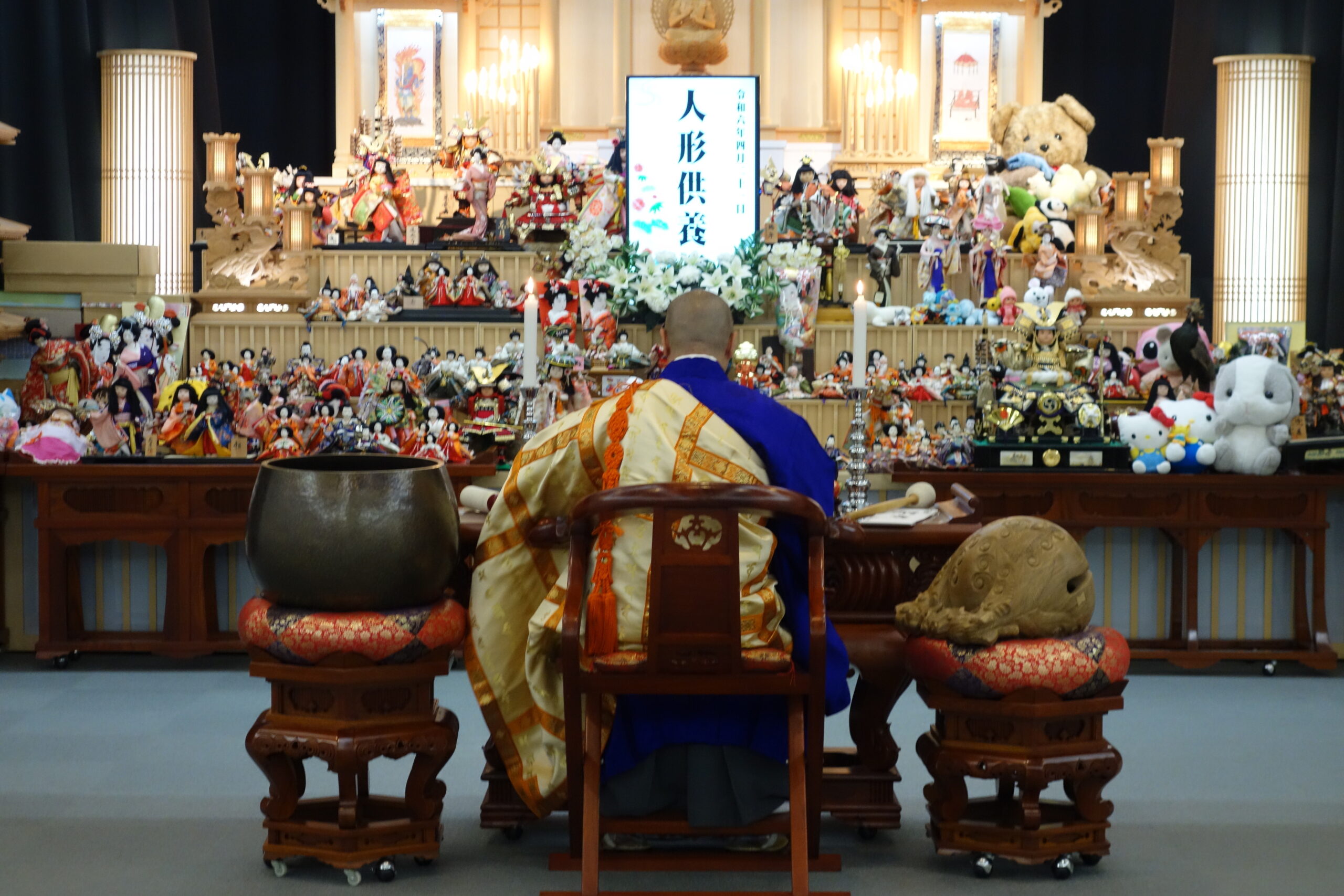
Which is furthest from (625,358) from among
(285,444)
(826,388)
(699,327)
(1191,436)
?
(699,327)

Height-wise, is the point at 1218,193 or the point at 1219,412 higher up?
the point at 1218,193

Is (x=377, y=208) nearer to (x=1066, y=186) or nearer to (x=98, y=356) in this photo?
(x=98, y=356)

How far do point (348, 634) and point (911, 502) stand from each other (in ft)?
4.10

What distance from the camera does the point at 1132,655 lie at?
200 inches

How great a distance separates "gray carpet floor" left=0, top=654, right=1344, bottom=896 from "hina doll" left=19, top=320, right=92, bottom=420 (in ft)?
4.92

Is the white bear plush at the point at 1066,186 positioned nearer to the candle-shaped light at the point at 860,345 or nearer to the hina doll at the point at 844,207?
the hina doll at the point at 844,207

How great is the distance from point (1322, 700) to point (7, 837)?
3.55 meters

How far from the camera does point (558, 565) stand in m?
3.04

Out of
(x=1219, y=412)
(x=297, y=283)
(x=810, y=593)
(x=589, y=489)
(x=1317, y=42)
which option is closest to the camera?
(x=810, y=593)

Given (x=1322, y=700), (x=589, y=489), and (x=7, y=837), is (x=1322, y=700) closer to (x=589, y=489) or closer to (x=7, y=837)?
(x=589, y=489)

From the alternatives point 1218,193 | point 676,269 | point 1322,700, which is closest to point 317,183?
point 676,269

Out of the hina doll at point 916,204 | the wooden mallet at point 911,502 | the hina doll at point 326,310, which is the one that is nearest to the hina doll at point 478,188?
the hina doll at point 326,310

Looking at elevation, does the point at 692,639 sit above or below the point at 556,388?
below

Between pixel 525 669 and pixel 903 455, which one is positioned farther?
pixel 903 455
